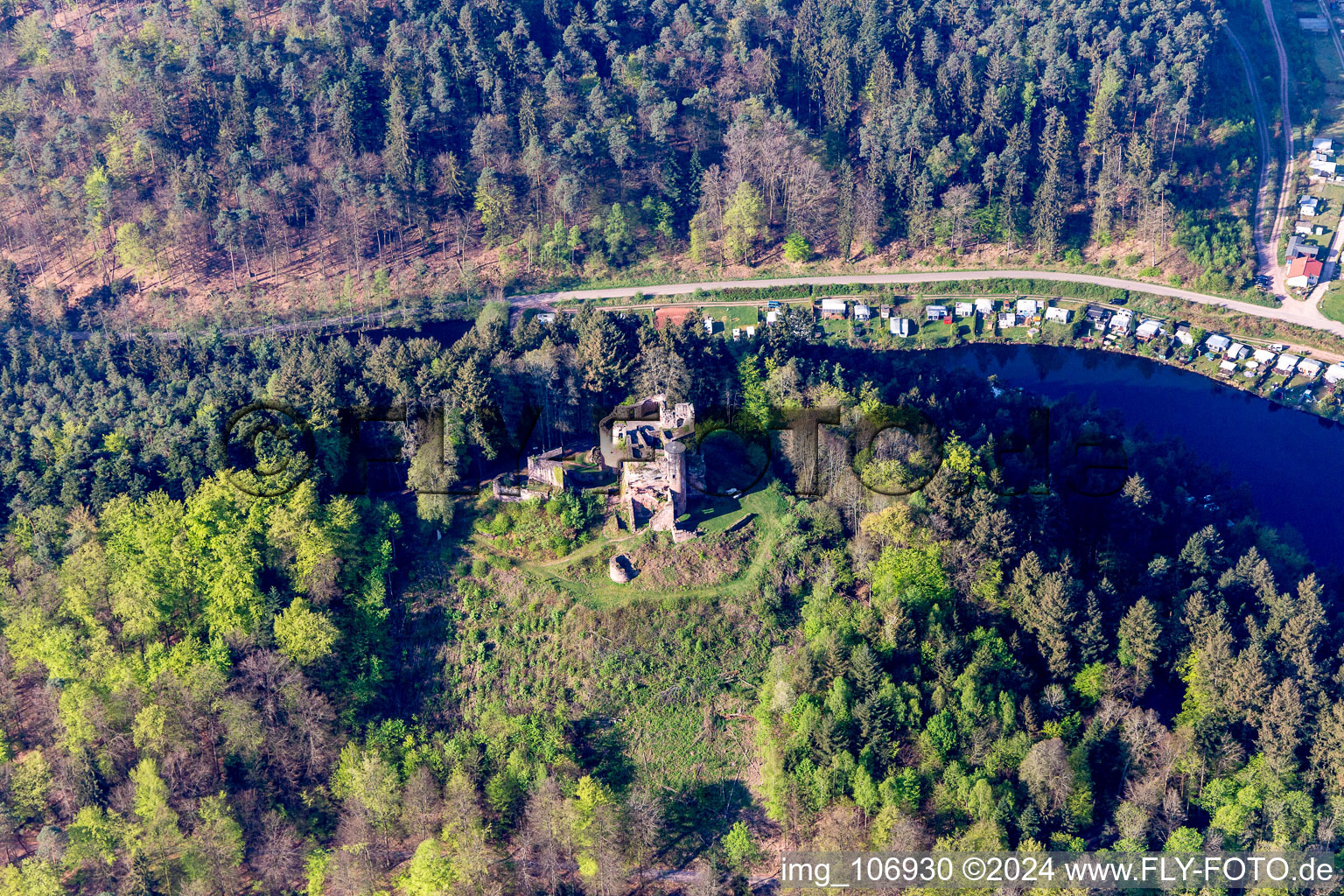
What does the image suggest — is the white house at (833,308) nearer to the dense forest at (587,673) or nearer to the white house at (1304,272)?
the dense forest at (587,673)

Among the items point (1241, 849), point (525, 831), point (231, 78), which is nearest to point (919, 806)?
point (1241, 849)

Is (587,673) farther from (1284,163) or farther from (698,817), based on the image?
(1284,163)

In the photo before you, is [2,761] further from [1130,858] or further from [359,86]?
[359,86]

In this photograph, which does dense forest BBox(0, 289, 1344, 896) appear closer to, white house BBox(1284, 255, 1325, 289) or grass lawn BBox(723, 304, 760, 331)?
grass lawn BBox(723, 304, 760, 331)

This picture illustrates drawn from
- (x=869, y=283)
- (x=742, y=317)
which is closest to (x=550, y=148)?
(x=742, y=317)

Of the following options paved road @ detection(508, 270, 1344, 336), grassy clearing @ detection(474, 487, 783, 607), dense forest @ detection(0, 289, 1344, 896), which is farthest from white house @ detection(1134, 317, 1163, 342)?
grassy clearing @ detection(474, 487, 783, 607)
